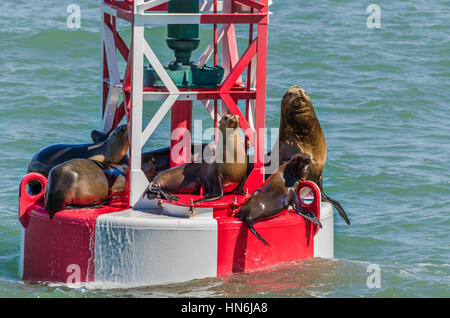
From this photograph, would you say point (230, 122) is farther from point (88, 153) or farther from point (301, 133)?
point (88, 153)

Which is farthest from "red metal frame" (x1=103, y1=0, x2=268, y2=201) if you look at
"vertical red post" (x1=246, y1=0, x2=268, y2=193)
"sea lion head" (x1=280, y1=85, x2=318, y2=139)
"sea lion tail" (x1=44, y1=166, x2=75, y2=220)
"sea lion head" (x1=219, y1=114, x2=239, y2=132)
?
"sea lion tail" (x1=44, y1=166, x2=75, y2=220)

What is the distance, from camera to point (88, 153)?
10484mm

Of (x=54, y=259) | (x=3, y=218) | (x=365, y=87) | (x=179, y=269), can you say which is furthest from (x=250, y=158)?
(x=365, y=87)

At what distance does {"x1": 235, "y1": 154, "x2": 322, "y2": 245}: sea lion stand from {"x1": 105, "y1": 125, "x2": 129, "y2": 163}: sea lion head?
1540 millimetres

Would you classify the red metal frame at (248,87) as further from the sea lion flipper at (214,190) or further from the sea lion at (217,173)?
the sea lion flipper at (214,190)

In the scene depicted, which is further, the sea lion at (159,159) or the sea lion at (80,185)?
the sea lion at (159,159)

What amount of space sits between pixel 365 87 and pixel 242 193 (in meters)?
11.3

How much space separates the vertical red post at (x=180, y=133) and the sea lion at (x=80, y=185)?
67 cm

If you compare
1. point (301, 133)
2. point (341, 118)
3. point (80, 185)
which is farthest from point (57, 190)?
point (341, 118)

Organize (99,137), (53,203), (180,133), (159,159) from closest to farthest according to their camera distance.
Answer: (53,203), (180,133), (159,159), (99,137)

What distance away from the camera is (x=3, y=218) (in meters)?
12.7

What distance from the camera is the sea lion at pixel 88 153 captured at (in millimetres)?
10305

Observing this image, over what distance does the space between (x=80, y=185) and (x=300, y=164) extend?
2.17m

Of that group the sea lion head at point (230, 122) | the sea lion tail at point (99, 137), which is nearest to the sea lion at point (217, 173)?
the sea lion head at point (230, 122)
